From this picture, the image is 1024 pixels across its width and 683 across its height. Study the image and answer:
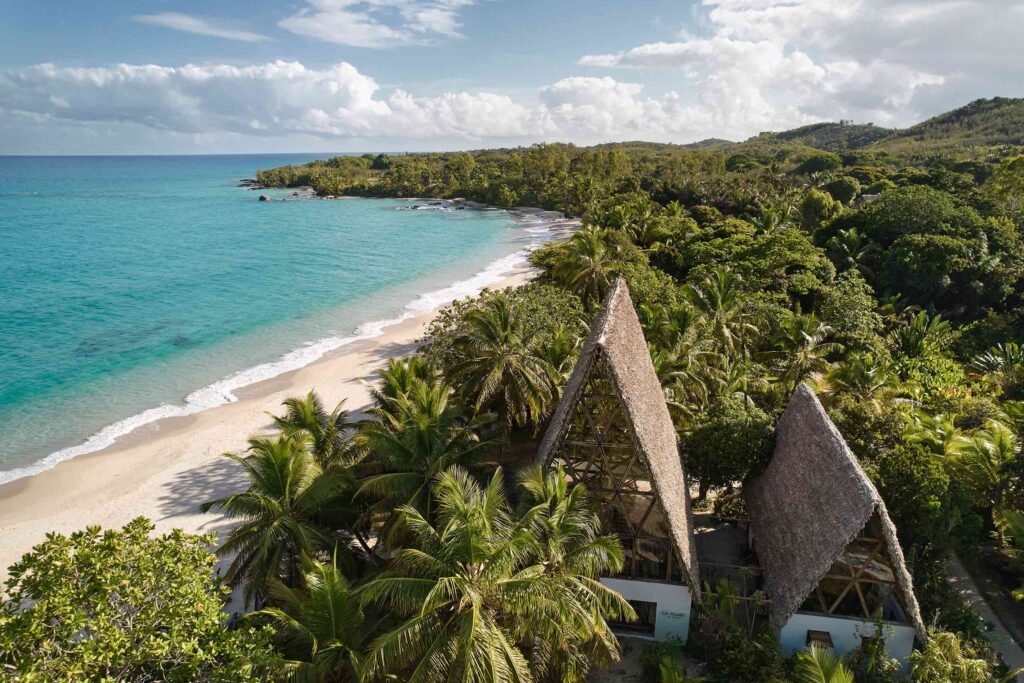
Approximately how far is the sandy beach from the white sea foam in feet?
1.88

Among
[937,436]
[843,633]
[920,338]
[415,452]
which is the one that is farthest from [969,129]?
[415,452]

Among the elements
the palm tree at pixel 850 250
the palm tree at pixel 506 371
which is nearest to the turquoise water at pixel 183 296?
the palm tree at pixel 506 371

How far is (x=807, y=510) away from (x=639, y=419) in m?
3.74

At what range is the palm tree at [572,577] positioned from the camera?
8.58 metres

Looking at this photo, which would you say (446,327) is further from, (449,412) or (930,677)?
(930,677)

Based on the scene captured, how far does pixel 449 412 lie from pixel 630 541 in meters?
4.77

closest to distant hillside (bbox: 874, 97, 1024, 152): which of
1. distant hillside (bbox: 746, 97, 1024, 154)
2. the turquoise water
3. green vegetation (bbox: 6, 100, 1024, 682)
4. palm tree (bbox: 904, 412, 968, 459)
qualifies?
distant hillside (bbox: 746, 97, 1024, 154)

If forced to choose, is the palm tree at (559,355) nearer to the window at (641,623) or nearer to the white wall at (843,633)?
the window at (641,623)

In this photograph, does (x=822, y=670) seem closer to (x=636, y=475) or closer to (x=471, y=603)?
(x=636, y=475)

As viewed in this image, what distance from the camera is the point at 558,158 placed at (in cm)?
9325

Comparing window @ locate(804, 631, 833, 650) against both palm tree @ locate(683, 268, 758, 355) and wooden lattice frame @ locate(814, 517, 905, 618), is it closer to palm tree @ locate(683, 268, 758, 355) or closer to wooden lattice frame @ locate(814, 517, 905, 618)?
wooden lattice frame @ locate(814, 517, 905, 618)

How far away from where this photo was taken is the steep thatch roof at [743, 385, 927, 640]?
32.7 feet

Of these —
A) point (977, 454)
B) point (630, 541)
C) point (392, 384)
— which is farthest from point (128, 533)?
point (977, 454)

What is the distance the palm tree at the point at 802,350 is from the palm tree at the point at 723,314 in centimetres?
179
